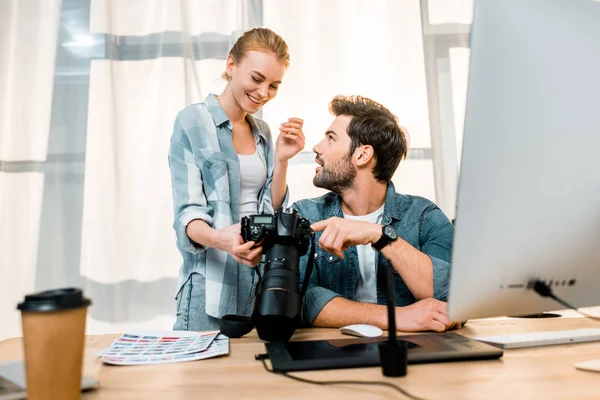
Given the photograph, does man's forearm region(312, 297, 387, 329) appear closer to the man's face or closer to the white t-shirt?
the white t-shirt

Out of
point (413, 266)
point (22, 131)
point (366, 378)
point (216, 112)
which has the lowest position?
point (366, 378)

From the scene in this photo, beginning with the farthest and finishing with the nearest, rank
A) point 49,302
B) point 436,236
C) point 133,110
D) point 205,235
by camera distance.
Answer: point 133,110
point 436,236
point 205,235
point 49,302

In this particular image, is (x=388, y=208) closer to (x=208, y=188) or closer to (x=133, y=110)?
(x=208, y=188)

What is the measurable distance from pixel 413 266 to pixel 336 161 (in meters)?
0.57

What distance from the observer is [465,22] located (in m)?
2.58

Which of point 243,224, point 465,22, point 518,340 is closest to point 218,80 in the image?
point 465,22

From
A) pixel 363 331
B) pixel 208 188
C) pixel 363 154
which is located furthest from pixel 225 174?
pixel 363 331

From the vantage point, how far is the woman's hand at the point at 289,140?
1740 millimetres

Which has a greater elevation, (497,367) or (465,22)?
(465,22)

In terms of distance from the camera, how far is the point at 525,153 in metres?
0.66

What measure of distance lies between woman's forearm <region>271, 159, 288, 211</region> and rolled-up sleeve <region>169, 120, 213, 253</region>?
0.82 ft

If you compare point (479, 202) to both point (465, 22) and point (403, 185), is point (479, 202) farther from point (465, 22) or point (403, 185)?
point (465, 22)

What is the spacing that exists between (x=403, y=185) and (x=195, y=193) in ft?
3.90

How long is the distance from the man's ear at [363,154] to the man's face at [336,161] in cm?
3
